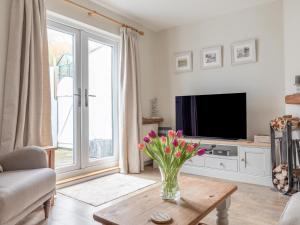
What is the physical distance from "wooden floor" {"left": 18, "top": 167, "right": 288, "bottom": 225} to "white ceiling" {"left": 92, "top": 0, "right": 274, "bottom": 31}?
8.50 ft

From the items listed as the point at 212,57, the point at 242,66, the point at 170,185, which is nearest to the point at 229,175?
the point at 242,66

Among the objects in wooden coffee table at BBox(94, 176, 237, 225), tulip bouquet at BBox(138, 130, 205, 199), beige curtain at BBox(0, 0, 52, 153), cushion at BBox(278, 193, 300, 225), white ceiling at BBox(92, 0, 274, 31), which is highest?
white ceiling at BBox(92, 0, 274, 31)

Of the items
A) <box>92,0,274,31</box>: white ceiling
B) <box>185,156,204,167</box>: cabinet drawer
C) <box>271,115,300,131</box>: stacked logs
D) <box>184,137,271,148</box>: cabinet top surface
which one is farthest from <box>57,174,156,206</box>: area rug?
<box>92,0,274,31</box>: white ceiling

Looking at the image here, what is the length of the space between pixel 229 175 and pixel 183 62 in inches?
80.2

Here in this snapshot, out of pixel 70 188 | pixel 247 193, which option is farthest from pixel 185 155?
pixel 70 188

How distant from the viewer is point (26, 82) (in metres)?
2.44

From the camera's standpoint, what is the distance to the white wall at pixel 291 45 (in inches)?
115

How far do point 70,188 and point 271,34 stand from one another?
11.3ft

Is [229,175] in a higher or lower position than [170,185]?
lower

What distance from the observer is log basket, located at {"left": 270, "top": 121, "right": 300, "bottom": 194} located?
8.45 feet

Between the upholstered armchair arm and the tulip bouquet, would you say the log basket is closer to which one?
the tulip bouquet

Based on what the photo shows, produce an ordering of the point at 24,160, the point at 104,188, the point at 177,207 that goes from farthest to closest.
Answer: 1. the point at 104,188
2. the point at 24,160
3. the point at 177,207

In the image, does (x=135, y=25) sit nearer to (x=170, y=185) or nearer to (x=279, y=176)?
(x=279, y=176)

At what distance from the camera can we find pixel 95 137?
3600 mm
